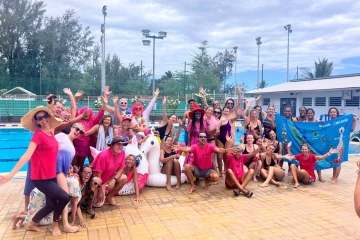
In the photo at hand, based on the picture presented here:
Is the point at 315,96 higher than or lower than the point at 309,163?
higher

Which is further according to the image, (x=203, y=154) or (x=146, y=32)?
(x=146, y=32)

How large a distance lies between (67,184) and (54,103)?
6.05ft

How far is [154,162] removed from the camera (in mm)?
6258

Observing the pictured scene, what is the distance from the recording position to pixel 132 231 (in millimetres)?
4066

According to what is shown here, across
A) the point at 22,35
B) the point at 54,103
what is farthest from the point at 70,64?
the point at 54,103

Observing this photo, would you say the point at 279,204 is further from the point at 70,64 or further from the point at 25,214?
the point at 70,64

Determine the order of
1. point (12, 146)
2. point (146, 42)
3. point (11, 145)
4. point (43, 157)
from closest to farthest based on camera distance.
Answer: point (43, 157) → point (12, 146) → point (11, 145) → point (146, 42)

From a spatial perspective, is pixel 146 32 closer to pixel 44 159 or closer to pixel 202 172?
pixel 202 172

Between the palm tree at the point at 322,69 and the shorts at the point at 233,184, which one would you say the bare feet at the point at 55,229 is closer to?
the shorts at the point at 233,184

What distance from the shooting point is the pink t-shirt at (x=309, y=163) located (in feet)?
21.5

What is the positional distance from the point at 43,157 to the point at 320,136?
6.14 metres

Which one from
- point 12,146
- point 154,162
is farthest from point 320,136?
point 12,146

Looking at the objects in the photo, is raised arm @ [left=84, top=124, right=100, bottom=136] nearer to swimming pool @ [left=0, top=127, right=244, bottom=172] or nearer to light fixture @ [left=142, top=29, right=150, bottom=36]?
swimming pool @ [left=0, top=127, right=244, bottom=172]

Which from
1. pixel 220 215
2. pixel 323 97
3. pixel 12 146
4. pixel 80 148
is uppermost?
pixel 323 97
